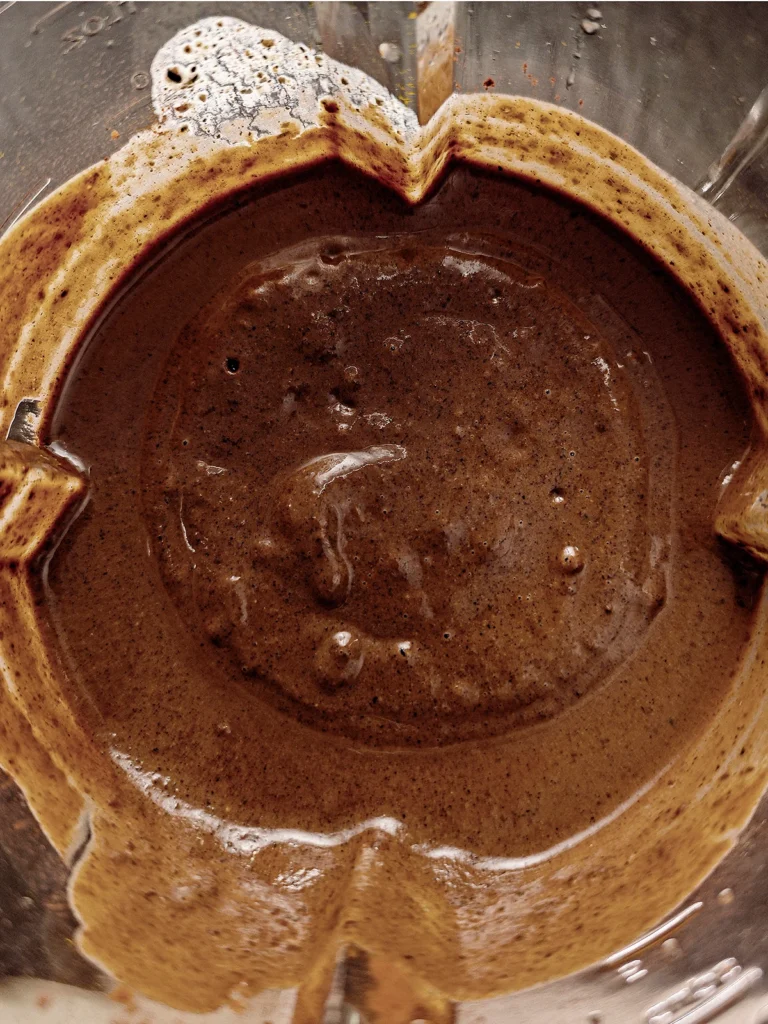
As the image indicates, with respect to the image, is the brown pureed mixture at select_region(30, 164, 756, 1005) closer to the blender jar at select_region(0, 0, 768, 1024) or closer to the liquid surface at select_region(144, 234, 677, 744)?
the liquid surface at select_region(144, 234, 677, 744)

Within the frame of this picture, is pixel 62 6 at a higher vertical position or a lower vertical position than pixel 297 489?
higher

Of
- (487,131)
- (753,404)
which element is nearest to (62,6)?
(487,131)

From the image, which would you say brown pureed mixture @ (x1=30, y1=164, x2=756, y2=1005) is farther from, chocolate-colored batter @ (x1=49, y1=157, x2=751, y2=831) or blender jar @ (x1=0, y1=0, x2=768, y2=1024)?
blender jar @ (x1=0, y1=0, x2=768, y2=1024)

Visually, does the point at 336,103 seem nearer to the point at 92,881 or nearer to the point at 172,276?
the point at 172,276

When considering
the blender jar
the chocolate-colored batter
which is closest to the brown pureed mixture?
the chocolate-colored batter

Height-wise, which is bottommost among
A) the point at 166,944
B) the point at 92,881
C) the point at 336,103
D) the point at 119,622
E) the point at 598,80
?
the point at 166,944

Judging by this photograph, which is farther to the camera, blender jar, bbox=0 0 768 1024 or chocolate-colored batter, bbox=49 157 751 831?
chocolate-colored batter, bbox=49 157 751 831

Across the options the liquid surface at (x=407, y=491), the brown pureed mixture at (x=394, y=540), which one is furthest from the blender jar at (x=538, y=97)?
the liquid surface at (x=407, y=491)

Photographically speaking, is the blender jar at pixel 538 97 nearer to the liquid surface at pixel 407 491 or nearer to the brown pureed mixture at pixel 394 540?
the brown pureed mixture at pixel 394 540
